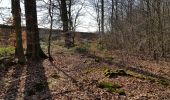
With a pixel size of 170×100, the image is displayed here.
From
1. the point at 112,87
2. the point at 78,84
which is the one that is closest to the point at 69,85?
the point at 78,84

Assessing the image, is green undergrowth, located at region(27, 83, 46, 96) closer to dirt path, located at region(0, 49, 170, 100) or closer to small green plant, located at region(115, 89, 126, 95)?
dirt path, located at region(0, 49, 170, 100)

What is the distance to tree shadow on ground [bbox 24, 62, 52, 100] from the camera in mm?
12656

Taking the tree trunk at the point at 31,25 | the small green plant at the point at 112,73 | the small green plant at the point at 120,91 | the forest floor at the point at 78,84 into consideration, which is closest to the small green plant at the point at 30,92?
the forest floor at the point at 78,84

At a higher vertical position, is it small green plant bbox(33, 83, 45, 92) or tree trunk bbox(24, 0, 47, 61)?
tree trunk bbox(24, 0, 47, 61)

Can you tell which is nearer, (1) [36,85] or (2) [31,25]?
(1) [36,85]

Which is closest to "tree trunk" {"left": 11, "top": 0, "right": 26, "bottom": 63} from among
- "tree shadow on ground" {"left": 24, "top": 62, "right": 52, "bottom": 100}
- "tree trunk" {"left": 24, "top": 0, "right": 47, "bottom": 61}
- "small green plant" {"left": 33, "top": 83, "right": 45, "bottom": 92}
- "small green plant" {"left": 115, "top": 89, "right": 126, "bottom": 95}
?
"tree shadow on ground" {"left": 24, "top": 62, "right": 52, "bottom": 100}

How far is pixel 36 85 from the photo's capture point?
1423cm

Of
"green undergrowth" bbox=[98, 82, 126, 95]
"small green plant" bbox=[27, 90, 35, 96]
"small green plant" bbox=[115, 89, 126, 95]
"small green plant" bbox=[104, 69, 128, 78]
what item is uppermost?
"small green plant" bbox=[104, 69, 128, 78]

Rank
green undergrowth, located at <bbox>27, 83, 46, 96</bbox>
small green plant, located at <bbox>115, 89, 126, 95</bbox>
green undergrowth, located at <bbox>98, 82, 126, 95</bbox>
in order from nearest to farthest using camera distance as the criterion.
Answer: small green plant, located at <bbox>115, 89, 126, 95</bbox> < green undergrowth, located at <bbox>98, 82, 126, 95</bbox> < green undergrowth, located at <bbox>27, 83, 46, 96</bbox>

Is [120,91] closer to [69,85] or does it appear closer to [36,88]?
[69,85]

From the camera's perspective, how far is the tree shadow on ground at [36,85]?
12.7 metres

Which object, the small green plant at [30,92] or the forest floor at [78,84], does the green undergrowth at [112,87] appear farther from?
the small green plant at [30,92]

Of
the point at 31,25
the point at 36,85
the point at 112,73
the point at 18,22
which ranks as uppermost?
the point at 18,22

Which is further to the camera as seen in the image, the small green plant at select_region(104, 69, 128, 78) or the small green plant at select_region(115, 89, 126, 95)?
the small green plant at select_region(104, 69, 128, 78)
